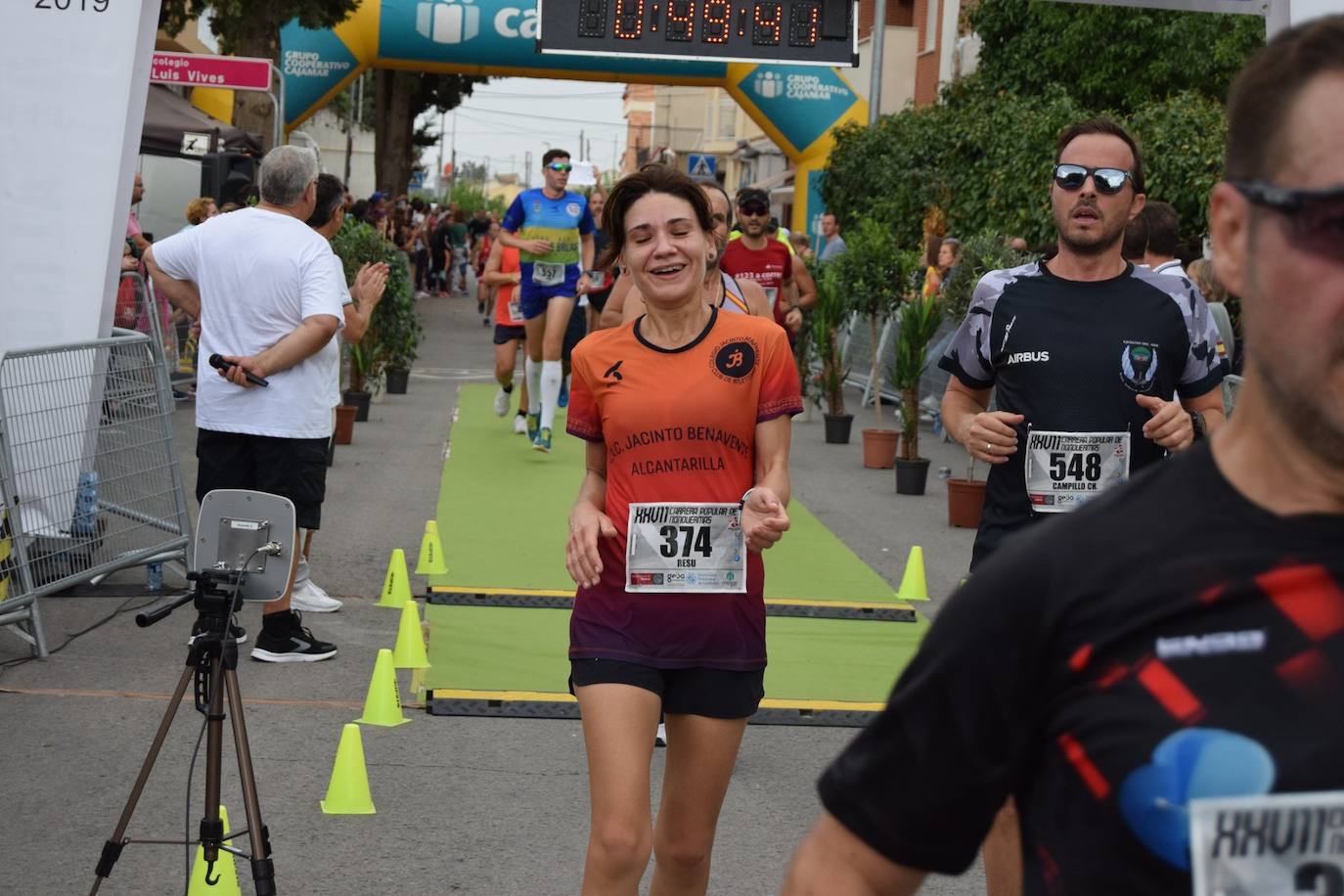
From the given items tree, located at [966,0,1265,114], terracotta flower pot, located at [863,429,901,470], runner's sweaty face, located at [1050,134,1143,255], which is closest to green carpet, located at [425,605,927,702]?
runner's sweaty face, located at [1050,134,1143,255]

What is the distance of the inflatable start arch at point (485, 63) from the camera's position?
2856 centimetres

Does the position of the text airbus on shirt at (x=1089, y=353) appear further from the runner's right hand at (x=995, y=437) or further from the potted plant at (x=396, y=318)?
the potted plant at (x=396, y=318)

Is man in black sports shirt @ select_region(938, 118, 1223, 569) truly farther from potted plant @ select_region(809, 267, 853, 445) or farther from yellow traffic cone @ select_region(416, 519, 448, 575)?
potted plant @ select_region(809, 267, 853, 445)

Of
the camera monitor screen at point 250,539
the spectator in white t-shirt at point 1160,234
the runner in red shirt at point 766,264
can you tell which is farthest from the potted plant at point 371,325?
the camera monitor screen at point 250,539

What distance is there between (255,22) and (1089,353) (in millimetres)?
20599

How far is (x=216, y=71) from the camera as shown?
62.0 ft

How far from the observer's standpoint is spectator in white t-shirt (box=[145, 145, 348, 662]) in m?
7.41

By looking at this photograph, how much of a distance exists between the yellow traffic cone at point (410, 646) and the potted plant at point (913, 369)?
675 centimetres

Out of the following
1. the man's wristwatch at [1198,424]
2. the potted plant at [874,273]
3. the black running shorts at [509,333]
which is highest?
the potted plant at [874,273]

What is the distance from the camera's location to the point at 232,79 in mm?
18922

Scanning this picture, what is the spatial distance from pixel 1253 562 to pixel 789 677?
21.3 feet

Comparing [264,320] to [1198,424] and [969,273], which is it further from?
[969,273]

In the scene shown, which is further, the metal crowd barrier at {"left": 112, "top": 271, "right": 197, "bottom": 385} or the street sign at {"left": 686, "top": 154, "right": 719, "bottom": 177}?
the street sign at {"left": 686, "top": 154, "right": 719, "bottom": 177}

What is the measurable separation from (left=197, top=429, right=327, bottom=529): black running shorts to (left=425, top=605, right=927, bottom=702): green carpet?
1.00 metres
